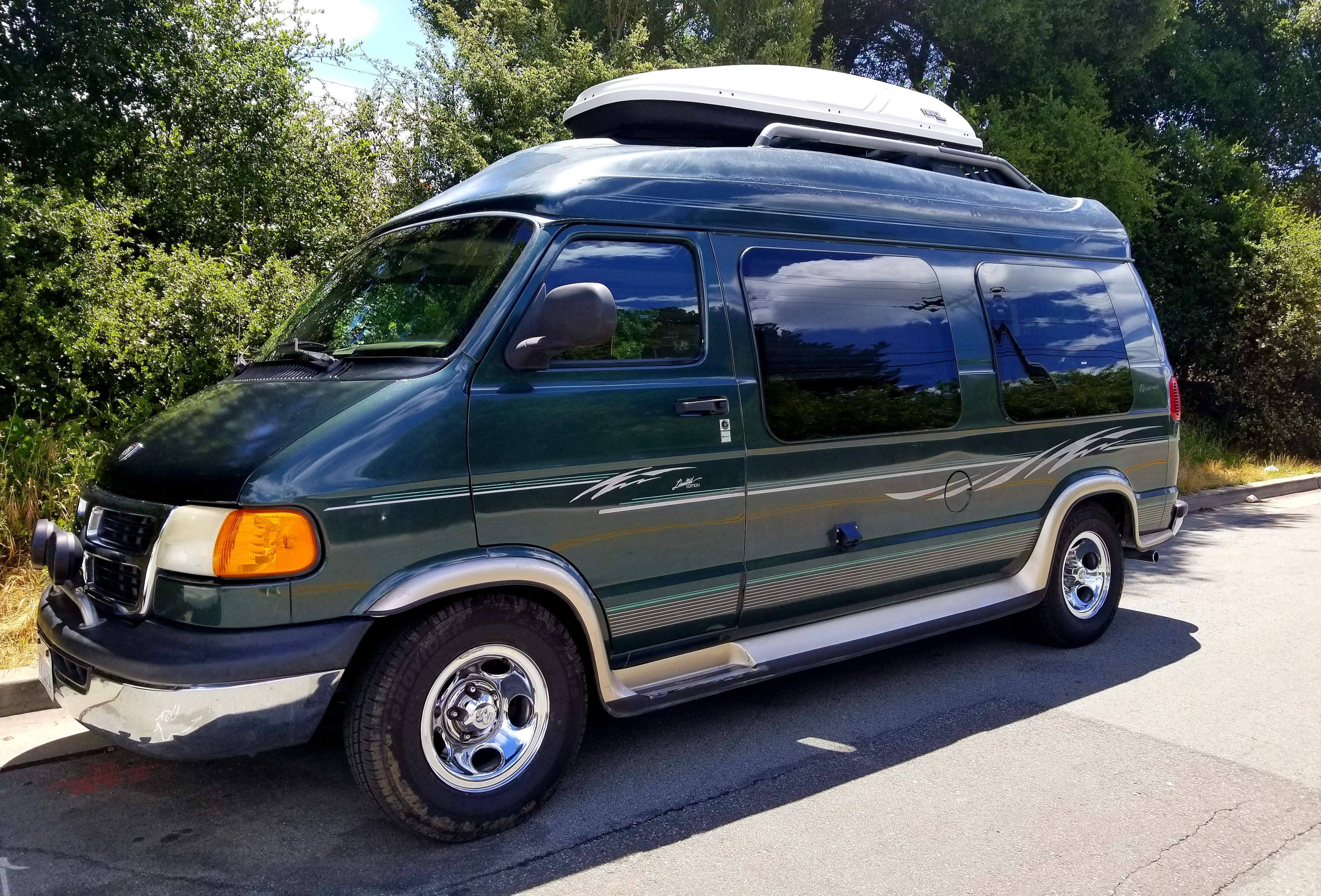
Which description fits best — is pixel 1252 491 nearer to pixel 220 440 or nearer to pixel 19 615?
pixel 220 440

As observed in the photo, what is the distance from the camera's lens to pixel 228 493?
323 centimetres

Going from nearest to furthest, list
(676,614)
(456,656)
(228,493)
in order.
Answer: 1. (228,493)
2. (456,656)
3. (676,614)

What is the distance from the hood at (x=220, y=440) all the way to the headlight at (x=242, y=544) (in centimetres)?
7

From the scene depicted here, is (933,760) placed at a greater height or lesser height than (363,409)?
lesser

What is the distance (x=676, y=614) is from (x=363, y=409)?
4.90ft

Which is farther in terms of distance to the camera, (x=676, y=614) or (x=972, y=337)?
(x=972, y=337)

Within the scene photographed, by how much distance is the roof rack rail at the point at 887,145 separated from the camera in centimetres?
511

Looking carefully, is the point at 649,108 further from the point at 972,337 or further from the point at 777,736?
the point at 777,736

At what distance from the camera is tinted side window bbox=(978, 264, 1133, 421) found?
5430 mm

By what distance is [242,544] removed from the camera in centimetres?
320

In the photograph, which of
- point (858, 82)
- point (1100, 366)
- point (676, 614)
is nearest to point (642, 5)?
point (858, 82)

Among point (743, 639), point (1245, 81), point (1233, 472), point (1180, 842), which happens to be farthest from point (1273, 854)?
point (1245, 81)

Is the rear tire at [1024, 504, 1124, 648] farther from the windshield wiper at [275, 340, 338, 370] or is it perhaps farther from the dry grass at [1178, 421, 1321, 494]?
the dry grass at [1178, 421, 1321, 494]

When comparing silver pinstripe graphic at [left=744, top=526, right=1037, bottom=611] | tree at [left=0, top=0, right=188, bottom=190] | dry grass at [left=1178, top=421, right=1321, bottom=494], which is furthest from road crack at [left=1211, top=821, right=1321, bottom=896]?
dry grass at [left=1178, top=421, right=1321, bottom=494]
